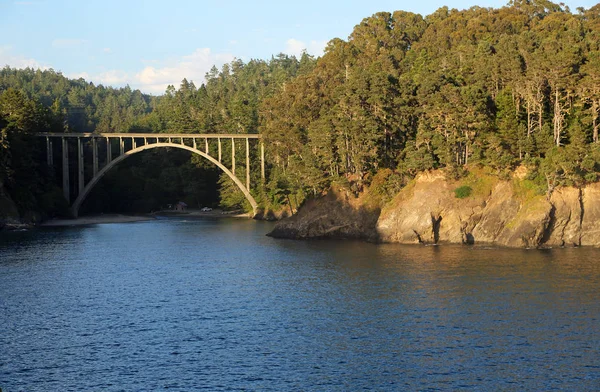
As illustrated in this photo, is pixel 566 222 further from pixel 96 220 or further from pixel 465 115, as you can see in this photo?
pixel 96 220

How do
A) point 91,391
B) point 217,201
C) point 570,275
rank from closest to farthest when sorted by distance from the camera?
point 91,391 < point 570,275 < point 217,201

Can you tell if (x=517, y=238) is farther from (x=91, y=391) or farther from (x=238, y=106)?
(x=238, y=106)

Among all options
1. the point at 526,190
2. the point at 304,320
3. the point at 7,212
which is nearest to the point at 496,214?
the point at 526,190

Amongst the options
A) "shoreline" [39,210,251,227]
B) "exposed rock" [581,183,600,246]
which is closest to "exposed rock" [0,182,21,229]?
"shoreline" [39,210,251,227]

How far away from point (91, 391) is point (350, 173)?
6216 centimetres

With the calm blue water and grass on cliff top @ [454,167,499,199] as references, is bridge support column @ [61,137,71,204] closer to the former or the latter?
the calm blue water

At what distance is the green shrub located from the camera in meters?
77.1

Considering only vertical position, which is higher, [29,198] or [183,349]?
[29,198]

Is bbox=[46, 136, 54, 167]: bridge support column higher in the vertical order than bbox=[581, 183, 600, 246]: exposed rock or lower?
higher

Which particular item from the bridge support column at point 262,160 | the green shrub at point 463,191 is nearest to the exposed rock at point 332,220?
the green shrub at point 463,191

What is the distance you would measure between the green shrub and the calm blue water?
327 inches

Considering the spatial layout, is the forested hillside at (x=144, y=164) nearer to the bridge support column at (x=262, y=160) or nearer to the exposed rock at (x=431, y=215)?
the bridge support column at (x=262, y=160)

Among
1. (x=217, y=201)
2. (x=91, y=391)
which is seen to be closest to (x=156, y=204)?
(x=217, y=201)

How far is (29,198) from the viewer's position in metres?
105
